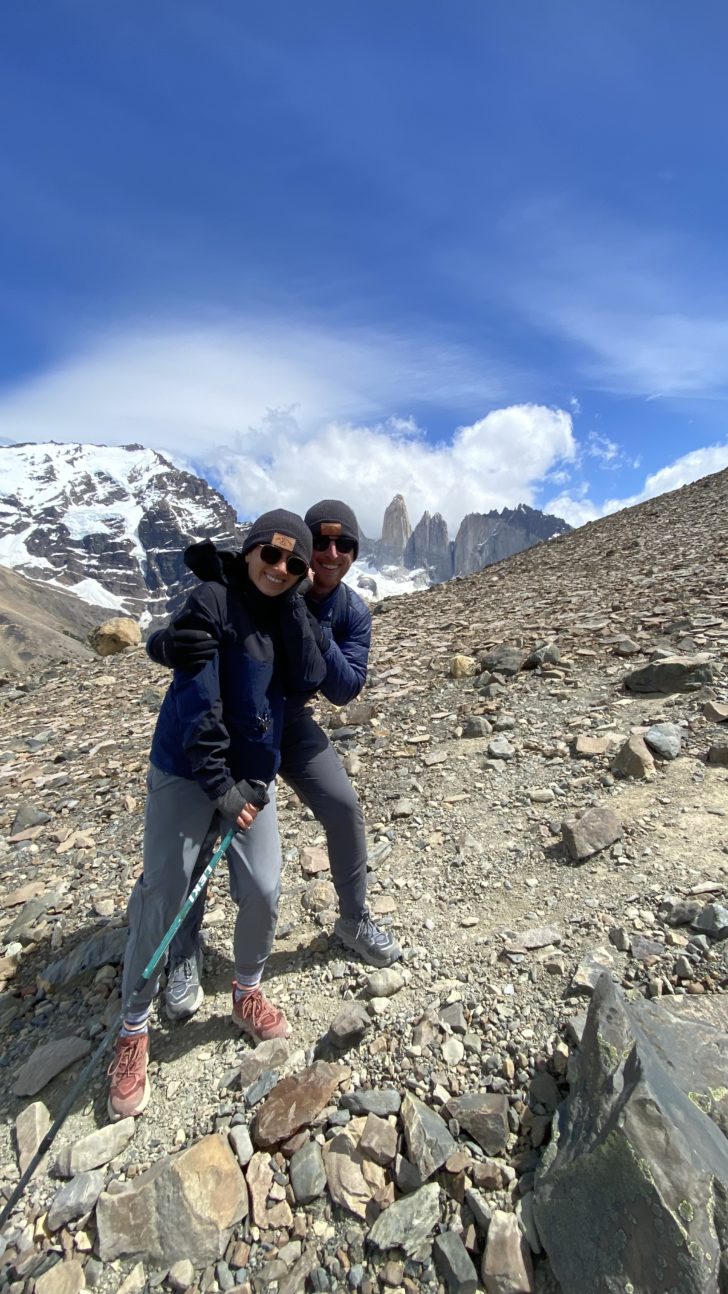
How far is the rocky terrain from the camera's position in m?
2.76

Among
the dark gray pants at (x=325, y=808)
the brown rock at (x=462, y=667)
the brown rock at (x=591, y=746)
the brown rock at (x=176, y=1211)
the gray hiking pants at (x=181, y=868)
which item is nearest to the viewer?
the brown rock at (x=176, y=1211)

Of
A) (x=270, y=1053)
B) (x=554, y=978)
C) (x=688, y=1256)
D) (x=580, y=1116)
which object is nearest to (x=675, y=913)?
(x=554, y=978)

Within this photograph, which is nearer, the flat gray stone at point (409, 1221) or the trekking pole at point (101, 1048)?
the flat gray stone at point (409, 1221)

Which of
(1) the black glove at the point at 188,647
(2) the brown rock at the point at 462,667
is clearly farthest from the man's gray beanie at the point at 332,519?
(2) the brown rock at the point at 462,667

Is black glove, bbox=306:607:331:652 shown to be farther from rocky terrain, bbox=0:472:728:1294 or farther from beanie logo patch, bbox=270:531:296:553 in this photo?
rocky terrain, bbox=0:472:728:1294

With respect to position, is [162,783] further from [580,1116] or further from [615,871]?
[615,871]

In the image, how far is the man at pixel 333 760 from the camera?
411 cm

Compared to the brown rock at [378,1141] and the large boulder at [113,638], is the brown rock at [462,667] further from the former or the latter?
the large boulder at [113,638]

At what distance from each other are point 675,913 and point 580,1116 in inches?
65.0

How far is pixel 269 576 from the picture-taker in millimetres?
3633

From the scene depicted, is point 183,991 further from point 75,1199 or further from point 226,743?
point 226,743

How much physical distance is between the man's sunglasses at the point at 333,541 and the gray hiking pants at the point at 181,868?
5.67 feet

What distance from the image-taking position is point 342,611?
433 cm

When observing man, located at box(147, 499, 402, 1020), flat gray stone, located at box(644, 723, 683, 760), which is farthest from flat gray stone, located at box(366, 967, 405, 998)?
flat gray stone, located at box(644, 723, 683, 760)
